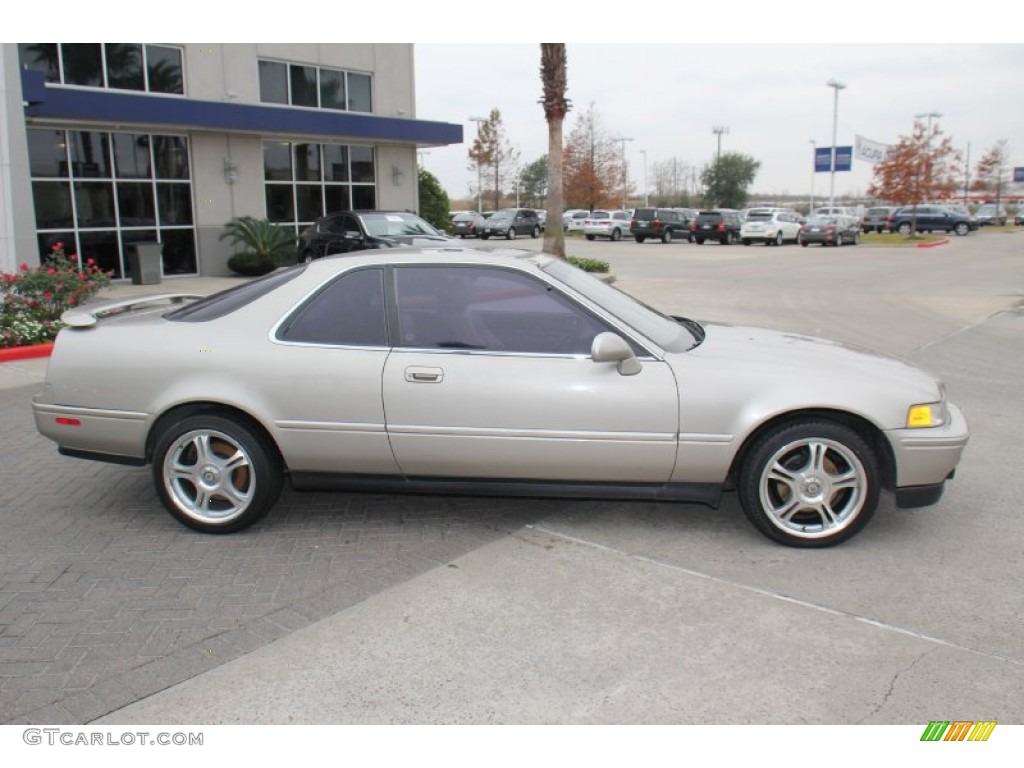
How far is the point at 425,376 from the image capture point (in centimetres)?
454

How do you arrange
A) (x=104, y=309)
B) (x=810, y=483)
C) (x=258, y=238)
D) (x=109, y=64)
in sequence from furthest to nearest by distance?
(x=258, y=238) → (x=109, y=64) → (x=104, y=309) → (x=810, y=483)

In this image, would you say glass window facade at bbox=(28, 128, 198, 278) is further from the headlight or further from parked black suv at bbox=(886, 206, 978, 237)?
parked black suv at bbox=(886, 206, 978, 237)

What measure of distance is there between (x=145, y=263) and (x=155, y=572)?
55.3 ft

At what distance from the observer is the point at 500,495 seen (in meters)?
4.69

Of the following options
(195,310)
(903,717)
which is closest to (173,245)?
(195,310)

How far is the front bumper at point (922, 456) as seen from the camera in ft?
14.4

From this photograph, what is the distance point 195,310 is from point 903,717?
4.10m

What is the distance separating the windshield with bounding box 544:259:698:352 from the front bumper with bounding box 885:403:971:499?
1.19m

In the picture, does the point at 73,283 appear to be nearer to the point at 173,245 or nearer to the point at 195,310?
the point at 195,310

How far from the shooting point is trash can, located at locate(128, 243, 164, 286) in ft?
63.7

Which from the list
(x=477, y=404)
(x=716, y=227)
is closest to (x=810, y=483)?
(x=477, y=404)

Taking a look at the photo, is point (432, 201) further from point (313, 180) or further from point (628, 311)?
point (628, 311)

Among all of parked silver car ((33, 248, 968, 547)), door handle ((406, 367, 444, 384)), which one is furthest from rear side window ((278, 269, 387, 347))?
door handle ((406, 367, 444, 384))

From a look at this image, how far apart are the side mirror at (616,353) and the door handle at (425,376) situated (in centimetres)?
80
